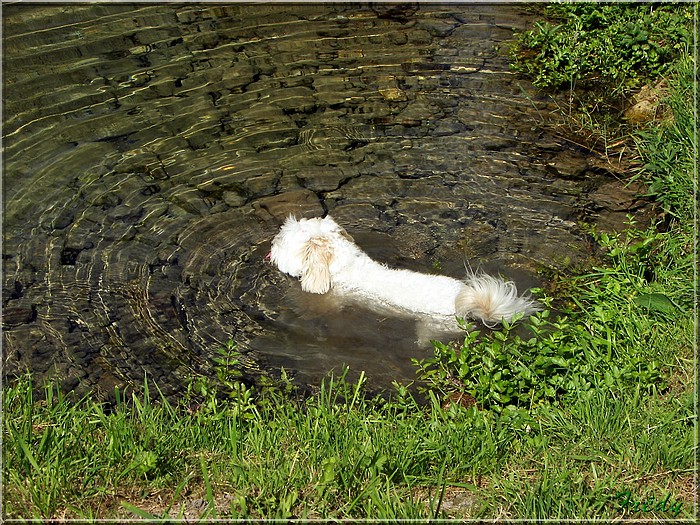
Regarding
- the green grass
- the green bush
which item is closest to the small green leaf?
the green grass

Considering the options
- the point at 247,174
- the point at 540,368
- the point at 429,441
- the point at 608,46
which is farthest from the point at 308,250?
the point at 608,46

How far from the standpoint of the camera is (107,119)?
5.37m

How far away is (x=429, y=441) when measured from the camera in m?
2.98

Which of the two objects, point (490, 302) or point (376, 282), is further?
point (376, 282)

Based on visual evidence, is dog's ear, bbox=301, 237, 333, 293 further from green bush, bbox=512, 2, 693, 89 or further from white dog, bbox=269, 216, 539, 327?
green bush, bbox=512, 2, 693, 89

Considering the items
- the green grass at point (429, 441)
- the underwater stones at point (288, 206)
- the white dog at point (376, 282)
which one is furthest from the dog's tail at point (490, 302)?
the underwater stones at point (288, 206)

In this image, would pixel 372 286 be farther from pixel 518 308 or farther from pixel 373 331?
pixel 518 308

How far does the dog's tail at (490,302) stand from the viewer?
3998mm

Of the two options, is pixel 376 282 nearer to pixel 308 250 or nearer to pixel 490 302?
pixel 308 250

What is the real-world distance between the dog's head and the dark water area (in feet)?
0.43

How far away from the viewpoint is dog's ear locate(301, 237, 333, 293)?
438 centimetres

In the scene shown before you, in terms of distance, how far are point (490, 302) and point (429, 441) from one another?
123 centimetres

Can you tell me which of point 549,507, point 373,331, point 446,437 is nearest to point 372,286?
point 373,331

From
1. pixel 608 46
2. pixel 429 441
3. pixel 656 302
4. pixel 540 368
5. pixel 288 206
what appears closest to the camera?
pixel 429 441
